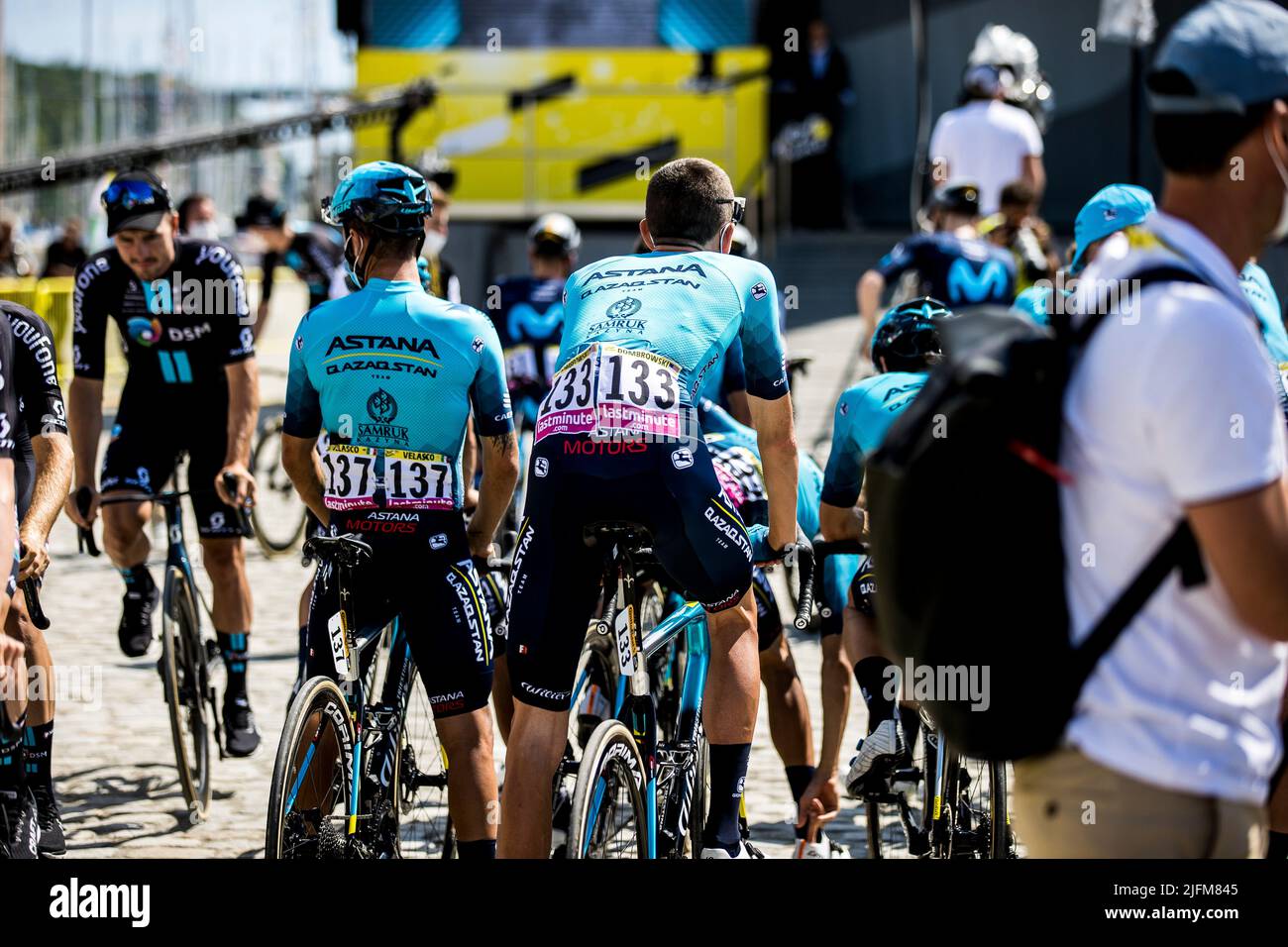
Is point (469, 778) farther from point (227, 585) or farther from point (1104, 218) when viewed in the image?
point (1104, 218)

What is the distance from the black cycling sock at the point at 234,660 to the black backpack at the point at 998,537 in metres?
5.19

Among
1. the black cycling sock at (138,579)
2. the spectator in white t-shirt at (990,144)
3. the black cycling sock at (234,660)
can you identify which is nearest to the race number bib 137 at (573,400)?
the black cycling sock at (234,660)

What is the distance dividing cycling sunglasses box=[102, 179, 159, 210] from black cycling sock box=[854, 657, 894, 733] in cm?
340

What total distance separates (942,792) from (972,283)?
4441mm

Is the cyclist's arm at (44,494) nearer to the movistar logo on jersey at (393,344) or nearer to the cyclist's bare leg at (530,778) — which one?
the movistar logo on jersey at (393,344)

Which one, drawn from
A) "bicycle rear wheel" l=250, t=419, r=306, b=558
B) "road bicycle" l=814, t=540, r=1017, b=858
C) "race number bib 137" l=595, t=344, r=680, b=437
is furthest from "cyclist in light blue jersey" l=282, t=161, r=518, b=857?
"bicycle rear wheel" l=250, t=419, r=306, b=558

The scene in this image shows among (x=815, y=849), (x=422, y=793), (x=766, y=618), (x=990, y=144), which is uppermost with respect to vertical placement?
(x=990, y=144)

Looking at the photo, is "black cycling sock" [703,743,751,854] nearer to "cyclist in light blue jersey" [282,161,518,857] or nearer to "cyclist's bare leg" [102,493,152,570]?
"cyclist in light blue jersey" [282,161,518,857]

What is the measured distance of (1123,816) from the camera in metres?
2.67

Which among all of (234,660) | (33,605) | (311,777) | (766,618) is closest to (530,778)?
(311,777)

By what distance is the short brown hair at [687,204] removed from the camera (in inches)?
198

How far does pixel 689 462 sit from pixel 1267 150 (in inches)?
86.7

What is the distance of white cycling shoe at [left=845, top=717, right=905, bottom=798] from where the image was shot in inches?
217

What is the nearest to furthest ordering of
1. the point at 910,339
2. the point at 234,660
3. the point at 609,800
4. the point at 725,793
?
the point at 609,800 < the point at 725,793 < the point at 910,339 < the point at 234,660
